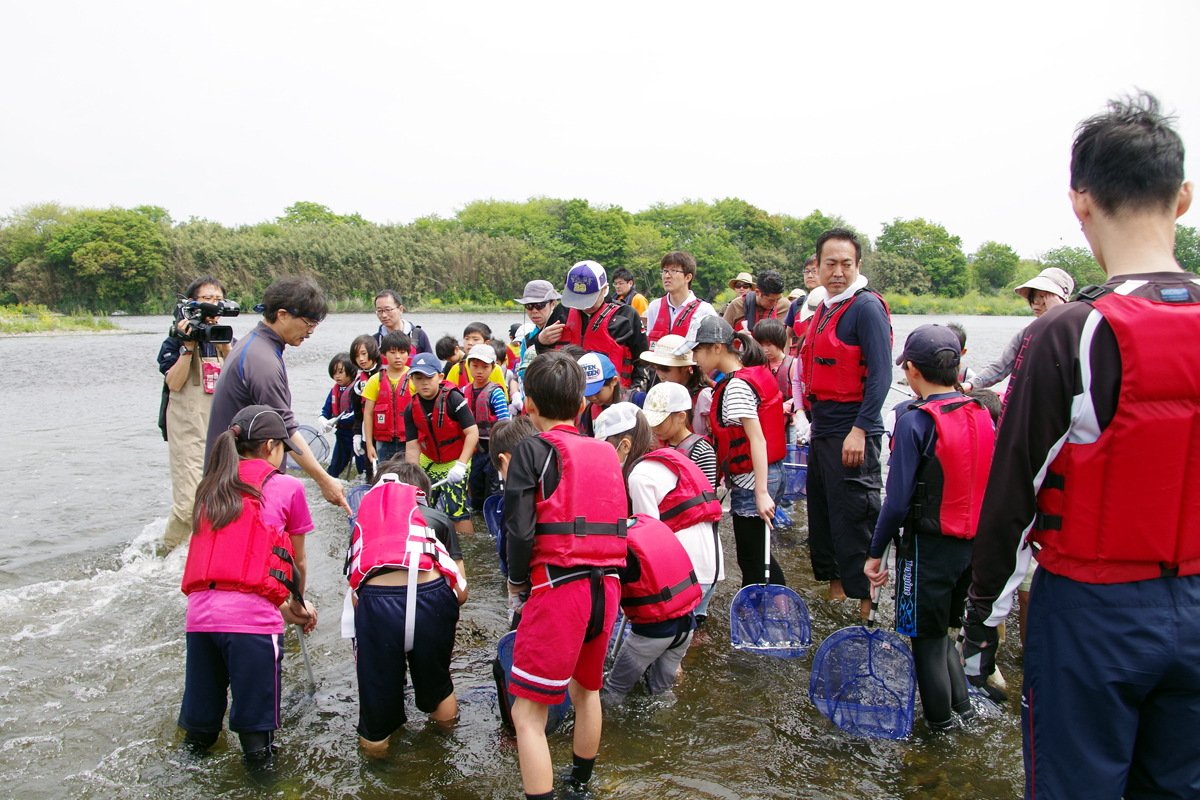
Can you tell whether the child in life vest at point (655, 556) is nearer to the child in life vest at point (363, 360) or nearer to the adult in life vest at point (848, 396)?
the adult in life vest at point (848, 396)

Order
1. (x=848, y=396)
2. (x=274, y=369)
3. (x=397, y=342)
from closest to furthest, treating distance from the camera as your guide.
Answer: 1. (x=274, y=369)
2. (x=848, y=396)
3. (x=397, y=342)

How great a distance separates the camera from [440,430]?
5.87 m

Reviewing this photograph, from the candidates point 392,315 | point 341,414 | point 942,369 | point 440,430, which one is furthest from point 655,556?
point 341,414

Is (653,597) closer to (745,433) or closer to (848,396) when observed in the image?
(745,433)

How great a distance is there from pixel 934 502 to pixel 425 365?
4.09m

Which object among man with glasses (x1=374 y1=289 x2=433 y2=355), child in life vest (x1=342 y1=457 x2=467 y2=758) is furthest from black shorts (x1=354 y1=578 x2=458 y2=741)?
man with glasses (x1=374 y1=289 x2=433 y2=355)

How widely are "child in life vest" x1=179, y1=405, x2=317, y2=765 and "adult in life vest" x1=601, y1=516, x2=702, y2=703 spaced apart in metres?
1.58

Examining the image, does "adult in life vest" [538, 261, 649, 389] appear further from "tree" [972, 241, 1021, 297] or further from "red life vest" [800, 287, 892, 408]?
"tree" [972, 241, 1021, 297]

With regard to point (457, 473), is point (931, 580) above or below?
above

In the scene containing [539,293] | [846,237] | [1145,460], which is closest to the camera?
[1145,460]

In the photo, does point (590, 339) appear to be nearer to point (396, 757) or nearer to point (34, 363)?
point (396, 757)

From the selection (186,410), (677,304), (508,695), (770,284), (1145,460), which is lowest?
(508,695)

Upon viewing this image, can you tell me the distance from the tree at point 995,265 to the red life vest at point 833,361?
2995 inches

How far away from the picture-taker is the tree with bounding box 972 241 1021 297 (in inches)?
2840
